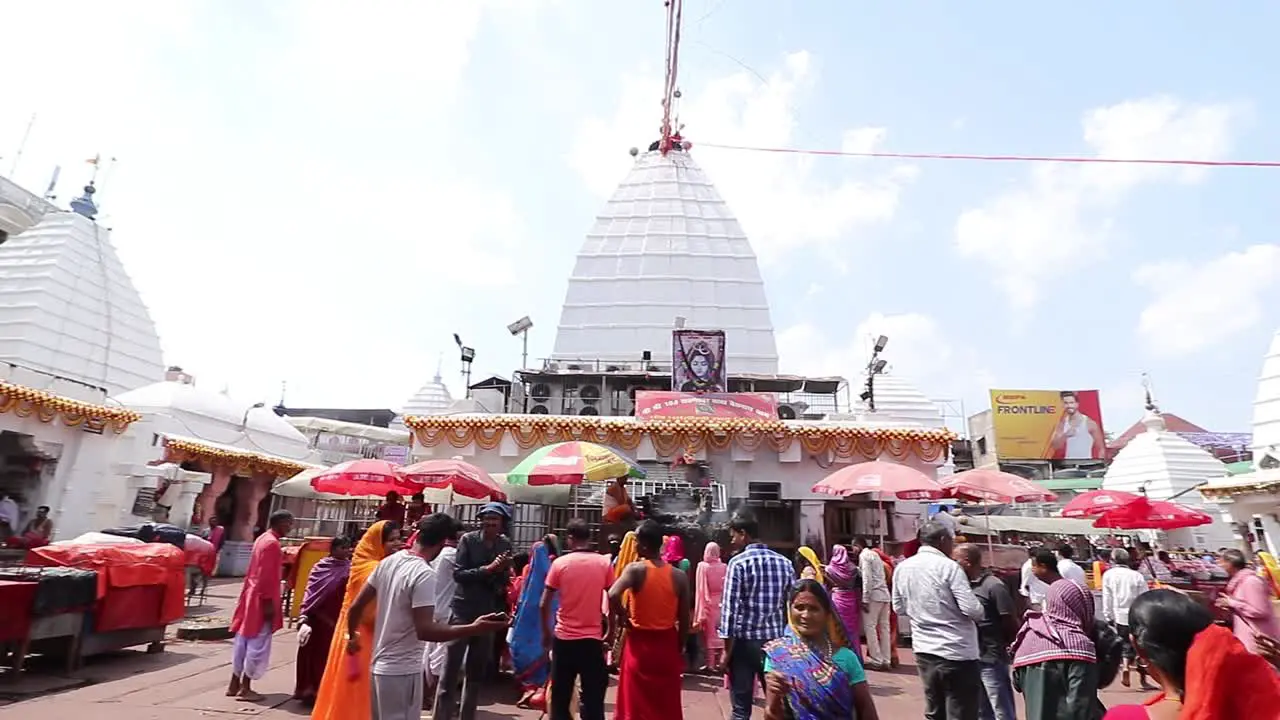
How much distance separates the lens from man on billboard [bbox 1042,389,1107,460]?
32.4 m

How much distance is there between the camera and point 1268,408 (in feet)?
45.3

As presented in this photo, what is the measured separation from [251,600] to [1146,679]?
344 inches

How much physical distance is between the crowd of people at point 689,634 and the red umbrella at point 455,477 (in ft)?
10.2

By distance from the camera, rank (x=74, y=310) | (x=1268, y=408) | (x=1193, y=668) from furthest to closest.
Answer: (x=74, y=310)
(x=1268, y=408)
(x=1193, y=668)

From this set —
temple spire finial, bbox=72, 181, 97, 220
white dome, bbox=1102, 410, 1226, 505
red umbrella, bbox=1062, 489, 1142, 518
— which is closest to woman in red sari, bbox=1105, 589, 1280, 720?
red umbrella, bbox=1062, 489, 1142, 518

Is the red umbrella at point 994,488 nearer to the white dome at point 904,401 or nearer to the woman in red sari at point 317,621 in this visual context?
the woman in red sari at point 317,621

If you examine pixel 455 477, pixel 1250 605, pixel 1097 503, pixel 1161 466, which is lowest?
pixel 1250 605

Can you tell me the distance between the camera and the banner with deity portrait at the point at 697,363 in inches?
588

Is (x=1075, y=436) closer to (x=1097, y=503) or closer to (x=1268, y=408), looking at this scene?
(x=1268, y=408)

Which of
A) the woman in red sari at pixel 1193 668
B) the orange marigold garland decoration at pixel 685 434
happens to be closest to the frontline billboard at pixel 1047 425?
the orange marigold garland decoration at pixel 685 434

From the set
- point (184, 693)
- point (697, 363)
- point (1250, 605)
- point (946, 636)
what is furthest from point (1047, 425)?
point (184, 693)

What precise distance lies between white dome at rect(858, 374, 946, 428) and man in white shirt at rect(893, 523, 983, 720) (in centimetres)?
2219

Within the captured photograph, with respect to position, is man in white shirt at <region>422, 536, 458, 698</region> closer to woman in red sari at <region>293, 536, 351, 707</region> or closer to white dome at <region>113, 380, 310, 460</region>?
woman in red sari at <region>293, 536, 351, 707</region>

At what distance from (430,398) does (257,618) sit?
24.7 meters
